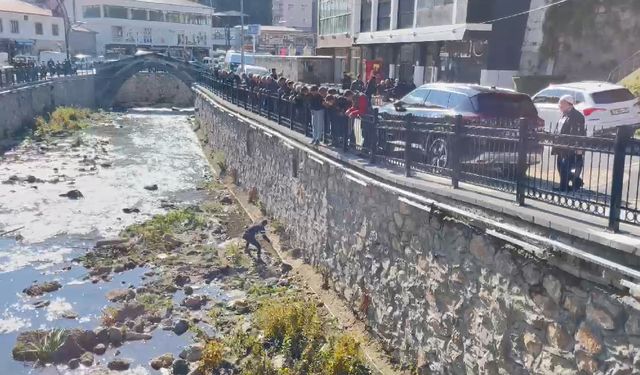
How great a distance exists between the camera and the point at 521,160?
24.9 feet

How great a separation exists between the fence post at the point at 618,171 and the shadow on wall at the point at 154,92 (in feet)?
174

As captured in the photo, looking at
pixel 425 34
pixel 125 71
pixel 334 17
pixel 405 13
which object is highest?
pixel 334 17

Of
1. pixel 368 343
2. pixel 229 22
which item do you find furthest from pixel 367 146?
pixel 229 22

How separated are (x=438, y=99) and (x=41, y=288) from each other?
386 inches

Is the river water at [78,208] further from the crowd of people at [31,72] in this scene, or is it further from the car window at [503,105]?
the car window at [503,105]

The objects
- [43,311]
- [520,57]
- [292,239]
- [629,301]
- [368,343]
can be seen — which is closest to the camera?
[629,301]

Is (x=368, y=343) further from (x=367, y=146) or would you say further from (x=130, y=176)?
(x=130, y=176)

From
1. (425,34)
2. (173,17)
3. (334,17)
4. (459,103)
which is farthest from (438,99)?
(173,17)

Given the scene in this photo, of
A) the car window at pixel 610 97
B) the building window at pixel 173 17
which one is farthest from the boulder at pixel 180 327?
the building window at pixel 173 17

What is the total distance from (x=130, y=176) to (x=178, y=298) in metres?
14.5

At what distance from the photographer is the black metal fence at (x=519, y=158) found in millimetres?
6320

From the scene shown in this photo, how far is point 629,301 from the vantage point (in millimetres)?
5598

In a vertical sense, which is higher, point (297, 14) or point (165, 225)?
point (297, 14)

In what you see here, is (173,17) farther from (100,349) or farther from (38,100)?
(100,349)
